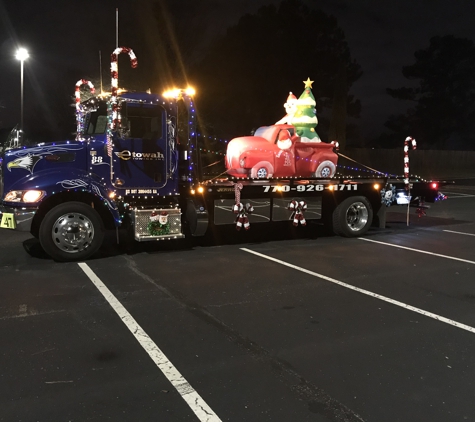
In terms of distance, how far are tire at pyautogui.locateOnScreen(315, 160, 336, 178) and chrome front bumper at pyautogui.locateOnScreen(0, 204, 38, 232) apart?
5.58 meters

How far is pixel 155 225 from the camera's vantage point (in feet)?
25.5

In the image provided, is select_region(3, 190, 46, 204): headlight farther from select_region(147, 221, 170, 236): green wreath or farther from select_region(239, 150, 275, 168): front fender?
select_region(239, 150, 275, 168): front fender

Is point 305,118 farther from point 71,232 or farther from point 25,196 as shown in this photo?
point 25,196

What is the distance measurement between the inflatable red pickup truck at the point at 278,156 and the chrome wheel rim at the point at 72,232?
3285 millimetres

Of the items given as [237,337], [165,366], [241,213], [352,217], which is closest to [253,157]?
[241,213]

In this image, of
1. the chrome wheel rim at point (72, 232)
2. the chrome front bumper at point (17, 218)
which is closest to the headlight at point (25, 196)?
the chrome front bumper at point (17, 218)

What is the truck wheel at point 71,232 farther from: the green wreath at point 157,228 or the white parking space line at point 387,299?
the white parking space line at point 387,299

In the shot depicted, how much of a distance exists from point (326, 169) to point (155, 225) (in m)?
4.10

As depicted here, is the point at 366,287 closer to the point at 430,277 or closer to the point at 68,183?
the point at 430,277

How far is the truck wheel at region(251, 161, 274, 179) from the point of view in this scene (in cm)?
944

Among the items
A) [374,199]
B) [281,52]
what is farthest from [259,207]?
[281,52]

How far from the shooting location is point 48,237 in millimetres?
7227

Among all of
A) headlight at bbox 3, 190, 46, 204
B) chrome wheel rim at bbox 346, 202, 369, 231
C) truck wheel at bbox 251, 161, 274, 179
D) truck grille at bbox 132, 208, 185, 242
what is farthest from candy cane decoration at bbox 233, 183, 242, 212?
headlight at bbox 3, 190, 46, 204

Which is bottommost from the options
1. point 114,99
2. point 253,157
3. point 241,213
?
point 241,213
